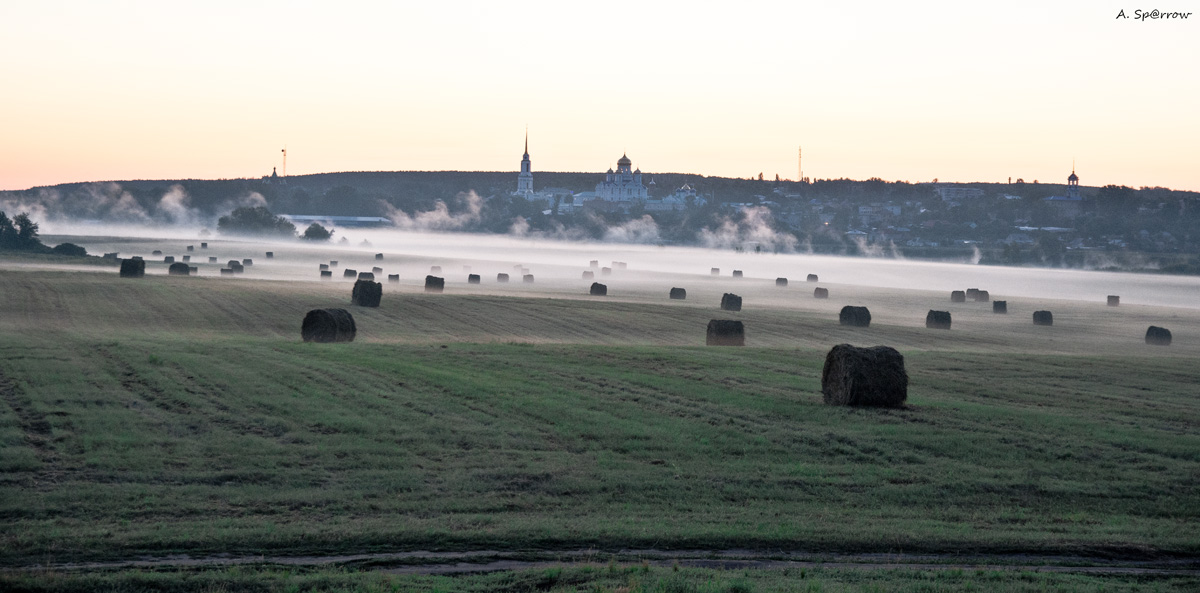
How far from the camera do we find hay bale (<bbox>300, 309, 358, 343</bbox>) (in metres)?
35.7

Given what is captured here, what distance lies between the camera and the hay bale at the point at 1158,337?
4731 centimetres

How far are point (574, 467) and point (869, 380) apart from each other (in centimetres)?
801

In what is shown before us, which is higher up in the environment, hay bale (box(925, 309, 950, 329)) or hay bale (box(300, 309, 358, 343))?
hay bale (box(300, 309, 358, 343))

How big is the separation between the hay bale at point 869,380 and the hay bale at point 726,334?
16296 mm

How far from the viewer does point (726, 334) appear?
39344mm

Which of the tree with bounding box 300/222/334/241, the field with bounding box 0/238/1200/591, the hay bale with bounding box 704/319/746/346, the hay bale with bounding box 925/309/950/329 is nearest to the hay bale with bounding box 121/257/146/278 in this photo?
the field with bounding box 0/238/1200/591

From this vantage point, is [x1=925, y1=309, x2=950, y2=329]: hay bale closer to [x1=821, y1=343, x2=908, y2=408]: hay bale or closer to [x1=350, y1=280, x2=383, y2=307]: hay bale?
[x1=350, y1=280, x2=383, y2=307]: hay bale

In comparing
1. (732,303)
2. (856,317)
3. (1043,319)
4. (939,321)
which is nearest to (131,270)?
(732,303)

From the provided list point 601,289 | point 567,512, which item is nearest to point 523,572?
point 567,512

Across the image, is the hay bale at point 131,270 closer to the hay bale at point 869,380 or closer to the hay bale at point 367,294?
the hay bale at point 367,294

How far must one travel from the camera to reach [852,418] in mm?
21156

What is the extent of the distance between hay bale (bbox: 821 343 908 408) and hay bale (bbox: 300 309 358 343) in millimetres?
18371

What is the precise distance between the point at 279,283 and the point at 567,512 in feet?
196

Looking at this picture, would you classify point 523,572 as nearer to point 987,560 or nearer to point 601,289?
point 987,560
